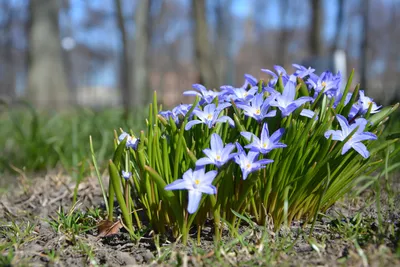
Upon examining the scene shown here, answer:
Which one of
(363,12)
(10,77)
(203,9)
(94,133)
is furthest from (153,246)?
(10,77)

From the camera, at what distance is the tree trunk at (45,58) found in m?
10.1

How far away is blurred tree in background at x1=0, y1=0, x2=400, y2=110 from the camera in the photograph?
10.0 m

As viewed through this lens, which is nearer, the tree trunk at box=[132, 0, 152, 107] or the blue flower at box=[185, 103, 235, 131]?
the blue flower at box=[185, 103, 235, 131]

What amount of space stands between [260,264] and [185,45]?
1643 inches

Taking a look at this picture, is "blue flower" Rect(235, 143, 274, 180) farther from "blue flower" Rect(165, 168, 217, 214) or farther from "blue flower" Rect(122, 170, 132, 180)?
"blue flower" Rect(122, 170, 132, 180)

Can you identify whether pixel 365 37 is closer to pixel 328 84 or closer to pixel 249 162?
pixel 328 84

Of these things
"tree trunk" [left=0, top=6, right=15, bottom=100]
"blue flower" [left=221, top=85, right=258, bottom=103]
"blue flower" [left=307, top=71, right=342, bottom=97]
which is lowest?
"tree trunk" [left=0, top=6, right=15, bottom=100]

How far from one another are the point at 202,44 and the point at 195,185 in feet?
27.8

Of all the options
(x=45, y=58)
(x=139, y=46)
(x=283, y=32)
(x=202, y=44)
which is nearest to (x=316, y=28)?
(x=202, y=44)

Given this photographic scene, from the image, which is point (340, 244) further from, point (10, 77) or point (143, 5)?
point (10, 77)

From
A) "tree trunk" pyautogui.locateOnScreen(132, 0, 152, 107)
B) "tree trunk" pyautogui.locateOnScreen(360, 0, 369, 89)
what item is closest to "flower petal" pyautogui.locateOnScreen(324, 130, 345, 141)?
"tree trunk" pyautogui.locateOnScreen(132, 0, 152, 107)

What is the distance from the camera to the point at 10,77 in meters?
37.9

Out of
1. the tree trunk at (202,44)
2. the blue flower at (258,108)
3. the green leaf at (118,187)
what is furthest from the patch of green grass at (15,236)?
the tree trunk at (202,44)

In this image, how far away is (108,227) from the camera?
157 centimetres
